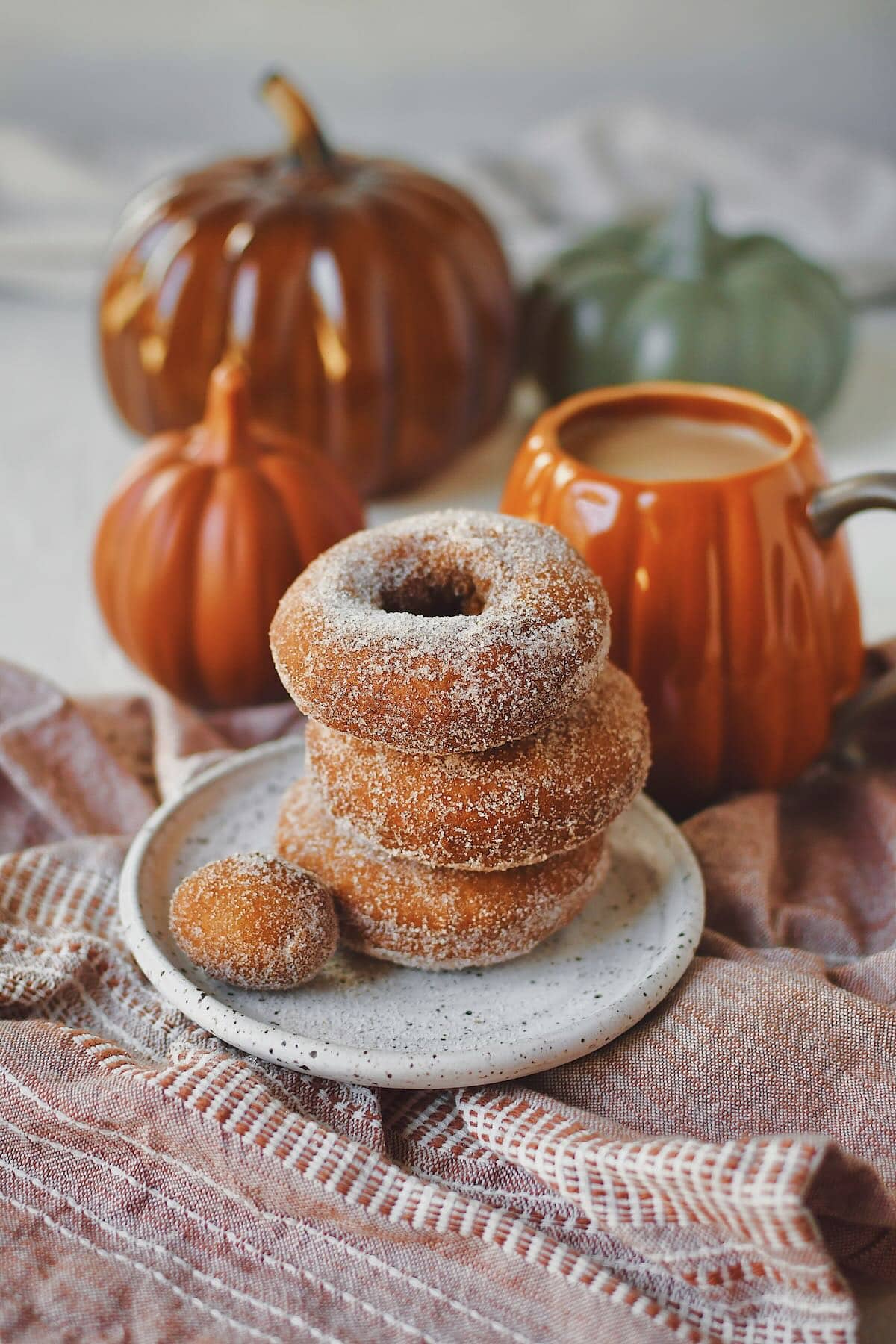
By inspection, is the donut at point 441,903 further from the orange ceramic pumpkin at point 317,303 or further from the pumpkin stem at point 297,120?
the pumpkin stem at point 297,120

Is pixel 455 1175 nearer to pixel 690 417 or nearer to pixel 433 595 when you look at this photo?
pixel 433 595

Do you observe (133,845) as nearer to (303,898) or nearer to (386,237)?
(303,898)

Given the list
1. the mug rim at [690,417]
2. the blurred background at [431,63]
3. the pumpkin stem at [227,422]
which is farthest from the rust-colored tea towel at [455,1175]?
the blurred background at [431,63]

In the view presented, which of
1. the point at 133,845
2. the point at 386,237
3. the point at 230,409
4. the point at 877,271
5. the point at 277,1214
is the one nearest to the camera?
the point at 277,1214

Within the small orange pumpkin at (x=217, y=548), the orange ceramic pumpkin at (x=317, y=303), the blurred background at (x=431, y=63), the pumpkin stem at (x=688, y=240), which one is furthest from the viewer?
the blurred background at (x=431, y=63)

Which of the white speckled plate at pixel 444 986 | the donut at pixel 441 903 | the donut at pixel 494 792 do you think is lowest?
the white speckled plate at pixel 444 986

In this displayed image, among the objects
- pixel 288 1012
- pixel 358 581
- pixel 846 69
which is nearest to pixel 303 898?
pixel 288 1012
